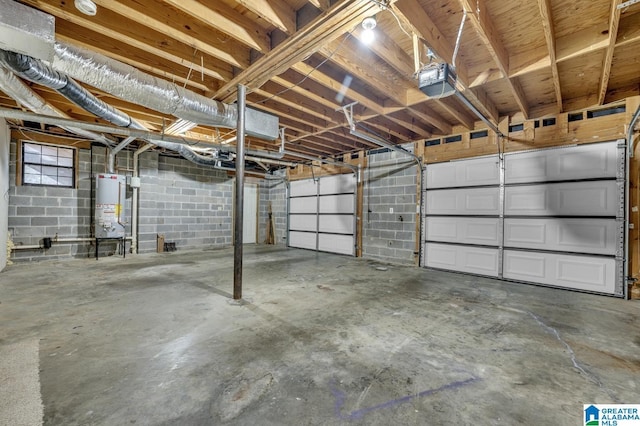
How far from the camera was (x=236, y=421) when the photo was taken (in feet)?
4.29

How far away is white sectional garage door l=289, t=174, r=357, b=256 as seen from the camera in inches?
261

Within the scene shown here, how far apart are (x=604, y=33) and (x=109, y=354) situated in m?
4.90

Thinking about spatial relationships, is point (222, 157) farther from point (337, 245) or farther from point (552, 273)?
point (552, 273)

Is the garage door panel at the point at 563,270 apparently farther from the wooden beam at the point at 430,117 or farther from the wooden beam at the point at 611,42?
the wooden beam at the point at 430,117

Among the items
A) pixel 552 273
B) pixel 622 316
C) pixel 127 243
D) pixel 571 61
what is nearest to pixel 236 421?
pixel 622 316

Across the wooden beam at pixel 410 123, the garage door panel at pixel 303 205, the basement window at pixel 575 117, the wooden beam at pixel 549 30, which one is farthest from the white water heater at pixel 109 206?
the basement window at pixel 575 117

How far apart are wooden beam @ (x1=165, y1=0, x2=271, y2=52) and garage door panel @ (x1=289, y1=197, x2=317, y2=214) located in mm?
5192

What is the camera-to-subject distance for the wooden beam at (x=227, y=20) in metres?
2.01

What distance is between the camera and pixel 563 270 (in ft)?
12.5

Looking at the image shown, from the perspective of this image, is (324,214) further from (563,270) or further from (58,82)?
(58,82)

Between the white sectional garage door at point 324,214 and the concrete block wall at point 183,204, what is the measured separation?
79.6 inches

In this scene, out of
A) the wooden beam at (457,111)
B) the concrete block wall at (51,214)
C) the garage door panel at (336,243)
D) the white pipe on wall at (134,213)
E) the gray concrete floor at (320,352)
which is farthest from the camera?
the garage door panel at (336,243)

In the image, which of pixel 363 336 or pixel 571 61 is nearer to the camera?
pixel 363 336

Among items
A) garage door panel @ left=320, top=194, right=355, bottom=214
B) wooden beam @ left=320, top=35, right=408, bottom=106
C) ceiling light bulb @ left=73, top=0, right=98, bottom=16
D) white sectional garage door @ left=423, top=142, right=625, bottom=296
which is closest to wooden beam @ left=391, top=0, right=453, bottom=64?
wooden beam @ left=320, top=35, right=408, bottom=106
